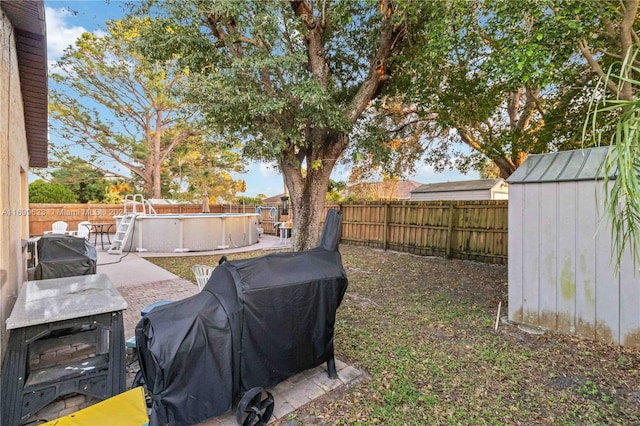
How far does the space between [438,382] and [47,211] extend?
1777cm

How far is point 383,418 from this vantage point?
2.28 m

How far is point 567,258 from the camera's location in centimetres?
352

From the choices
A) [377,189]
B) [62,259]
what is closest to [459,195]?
[377,189]

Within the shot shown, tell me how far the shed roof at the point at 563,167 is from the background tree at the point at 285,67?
9.38ft

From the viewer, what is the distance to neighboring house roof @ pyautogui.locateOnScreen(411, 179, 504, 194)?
51.4 feet

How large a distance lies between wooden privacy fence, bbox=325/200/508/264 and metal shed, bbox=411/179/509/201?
23.4ft

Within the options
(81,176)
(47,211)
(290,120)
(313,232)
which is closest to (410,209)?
(313,232)

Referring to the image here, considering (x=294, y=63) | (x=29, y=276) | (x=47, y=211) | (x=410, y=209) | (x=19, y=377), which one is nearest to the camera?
(x=19, y=377)

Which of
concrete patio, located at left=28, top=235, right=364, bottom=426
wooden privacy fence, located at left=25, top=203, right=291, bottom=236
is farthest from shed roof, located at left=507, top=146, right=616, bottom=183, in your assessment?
wooden privacy fence, located at left=25, top=203, right=291, bottom=236

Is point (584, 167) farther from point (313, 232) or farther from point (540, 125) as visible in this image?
point (540, 125)

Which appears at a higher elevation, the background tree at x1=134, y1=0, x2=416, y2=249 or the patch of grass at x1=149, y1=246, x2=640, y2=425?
the background tree at x1=134, y1=0, x2=416, y2=249

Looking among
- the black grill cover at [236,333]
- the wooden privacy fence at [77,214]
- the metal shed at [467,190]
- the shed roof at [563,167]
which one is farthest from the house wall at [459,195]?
the black grill cover at [236,333]

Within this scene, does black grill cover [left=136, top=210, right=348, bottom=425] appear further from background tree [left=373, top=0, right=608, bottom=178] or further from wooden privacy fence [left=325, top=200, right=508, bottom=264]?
wooden privacy fence [left=325, top=200, right=508, bottom=264]

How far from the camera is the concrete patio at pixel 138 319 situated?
2.37 meters
